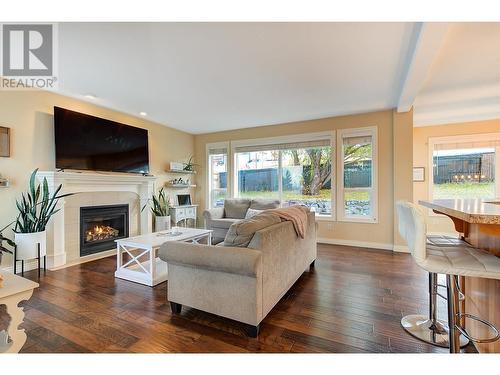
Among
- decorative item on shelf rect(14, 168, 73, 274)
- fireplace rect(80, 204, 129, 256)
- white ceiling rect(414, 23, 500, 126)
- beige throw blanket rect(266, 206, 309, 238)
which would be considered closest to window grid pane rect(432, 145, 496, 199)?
white ceiling rect(414, 23, 500, 126)

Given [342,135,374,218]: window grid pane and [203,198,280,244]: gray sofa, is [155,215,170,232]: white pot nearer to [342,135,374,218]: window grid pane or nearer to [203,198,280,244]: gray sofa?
[203,198,280,244]: gray sofa

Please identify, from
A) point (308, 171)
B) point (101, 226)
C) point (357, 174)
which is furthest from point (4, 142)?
point (357, 174)

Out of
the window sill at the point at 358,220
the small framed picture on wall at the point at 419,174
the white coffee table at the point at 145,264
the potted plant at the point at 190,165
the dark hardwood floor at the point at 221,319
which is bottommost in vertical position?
the dark hardwood floor at the point at 221,319

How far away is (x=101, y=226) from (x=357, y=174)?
4671mm

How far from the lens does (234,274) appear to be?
68.1 inches

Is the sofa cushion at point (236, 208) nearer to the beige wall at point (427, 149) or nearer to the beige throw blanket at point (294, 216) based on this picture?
the beige throw blanket at point (294, 216)

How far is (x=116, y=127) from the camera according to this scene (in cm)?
405

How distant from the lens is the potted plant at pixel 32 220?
2.86 meters

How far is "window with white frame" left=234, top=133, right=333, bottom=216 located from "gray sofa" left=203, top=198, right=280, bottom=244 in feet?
1.99

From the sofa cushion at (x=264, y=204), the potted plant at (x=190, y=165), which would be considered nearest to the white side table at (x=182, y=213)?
the potted plant at (x=190, y=165)

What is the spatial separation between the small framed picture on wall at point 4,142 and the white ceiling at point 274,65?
2.89 feet
